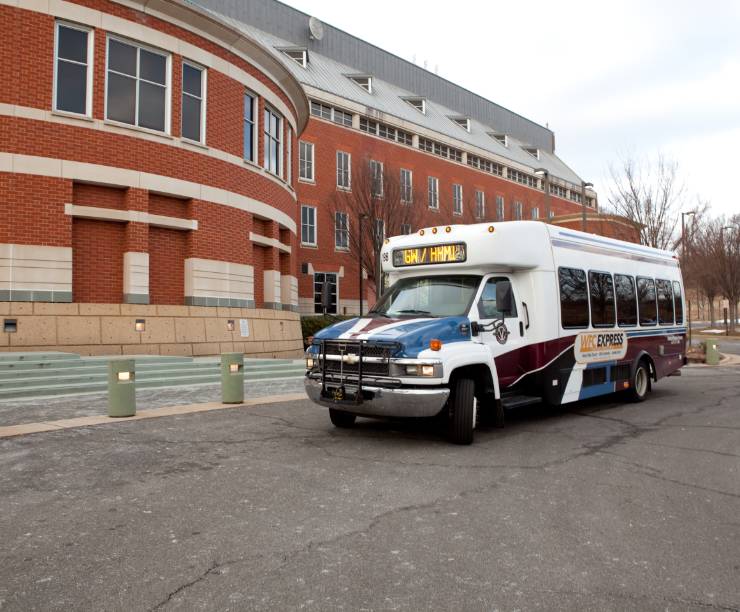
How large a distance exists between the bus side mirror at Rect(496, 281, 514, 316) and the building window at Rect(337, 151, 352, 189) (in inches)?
1209

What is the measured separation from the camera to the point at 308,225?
36.8m

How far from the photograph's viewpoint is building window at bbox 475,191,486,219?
41.5 metres

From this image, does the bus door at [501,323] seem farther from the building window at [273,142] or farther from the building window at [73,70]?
the building window at [273,142]

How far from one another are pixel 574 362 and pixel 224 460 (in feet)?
18.7

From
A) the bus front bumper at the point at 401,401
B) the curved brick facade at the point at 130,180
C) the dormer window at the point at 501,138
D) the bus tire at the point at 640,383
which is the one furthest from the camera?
the dormer window at the point at 501,138

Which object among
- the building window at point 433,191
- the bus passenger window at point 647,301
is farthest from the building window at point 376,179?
the bus passenger window at point 647,301

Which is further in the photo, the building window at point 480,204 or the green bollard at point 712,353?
the building window at point 480,204

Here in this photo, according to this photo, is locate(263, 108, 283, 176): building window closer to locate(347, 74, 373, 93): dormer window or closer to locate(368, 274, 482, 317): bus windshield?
locate(368, 274, 482, 317): bus windshield

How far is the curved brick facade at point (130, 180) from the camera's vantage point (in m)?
15.3

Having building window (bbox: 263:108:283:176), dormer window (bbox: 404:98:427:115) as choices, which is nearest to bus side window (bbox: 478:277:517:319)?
building window (bbox: 263:108:283:176)

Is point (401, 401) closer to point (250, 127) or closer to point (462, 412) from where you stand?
point (462, 412)

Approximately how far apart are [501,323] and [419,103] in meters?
44.1

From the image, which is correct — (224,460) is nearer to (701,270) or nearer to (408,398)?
(408,398)

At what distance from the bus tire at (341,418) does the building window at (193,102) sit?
12.3 m
